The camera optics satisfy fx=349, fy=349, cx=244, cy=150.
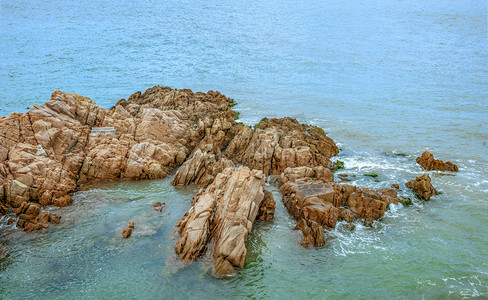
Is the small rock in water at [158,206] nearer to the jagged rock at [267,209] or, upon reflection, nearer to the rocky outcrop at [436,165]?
the jagged rock at [267,209]

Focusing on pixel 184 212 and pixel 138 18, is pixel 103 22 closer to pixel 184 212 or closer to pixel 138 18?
pixel 138 18

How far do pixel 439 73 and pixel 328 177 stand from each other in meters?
45.0

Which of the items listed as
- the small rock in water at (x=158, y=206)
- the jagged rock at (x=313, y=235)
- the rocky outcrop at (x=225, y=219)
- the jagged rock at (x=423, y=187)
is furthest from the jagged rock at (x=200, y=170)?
the jagged rock at (x=423, y=187)

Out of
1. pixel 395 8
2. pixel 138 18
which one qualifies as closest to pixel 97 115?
pixel 138 18

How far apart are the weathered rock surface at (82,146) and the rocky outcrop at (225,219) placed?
409 centimetres

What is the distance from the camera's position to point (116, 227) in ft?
60.7

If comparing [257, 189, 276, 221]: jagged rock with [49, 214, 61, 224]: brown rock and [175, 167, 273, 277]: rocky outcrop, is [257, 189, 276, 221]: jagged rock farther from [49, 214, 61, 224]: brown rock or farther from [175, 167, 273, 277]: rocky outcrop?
[49, 214, 61, 224]: brown rock

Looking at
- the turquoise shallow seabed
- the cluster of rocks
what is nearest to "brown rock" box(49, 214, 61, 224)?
the cluster of rocks

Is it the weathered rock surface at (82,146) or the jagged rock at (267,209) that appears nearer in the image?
the jagged rock at (267,209)

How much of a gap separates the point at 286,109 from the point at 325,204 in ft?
74.3

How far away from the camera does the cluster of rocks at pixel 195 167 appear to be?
58.1ft

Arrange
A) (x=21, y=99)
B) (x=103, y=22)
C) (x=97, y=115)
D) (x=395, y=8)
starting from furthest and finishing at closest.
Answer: (x=395, y=8) → (x=103, y=22) → (x=21, y=99) → (x=97, y=115)

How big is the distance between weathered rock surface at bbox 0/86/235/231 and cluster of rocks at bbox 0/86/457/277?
6 cm

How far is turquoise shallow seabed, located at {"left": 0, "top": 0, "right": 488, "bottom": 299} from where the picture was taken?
15133 millimetres
